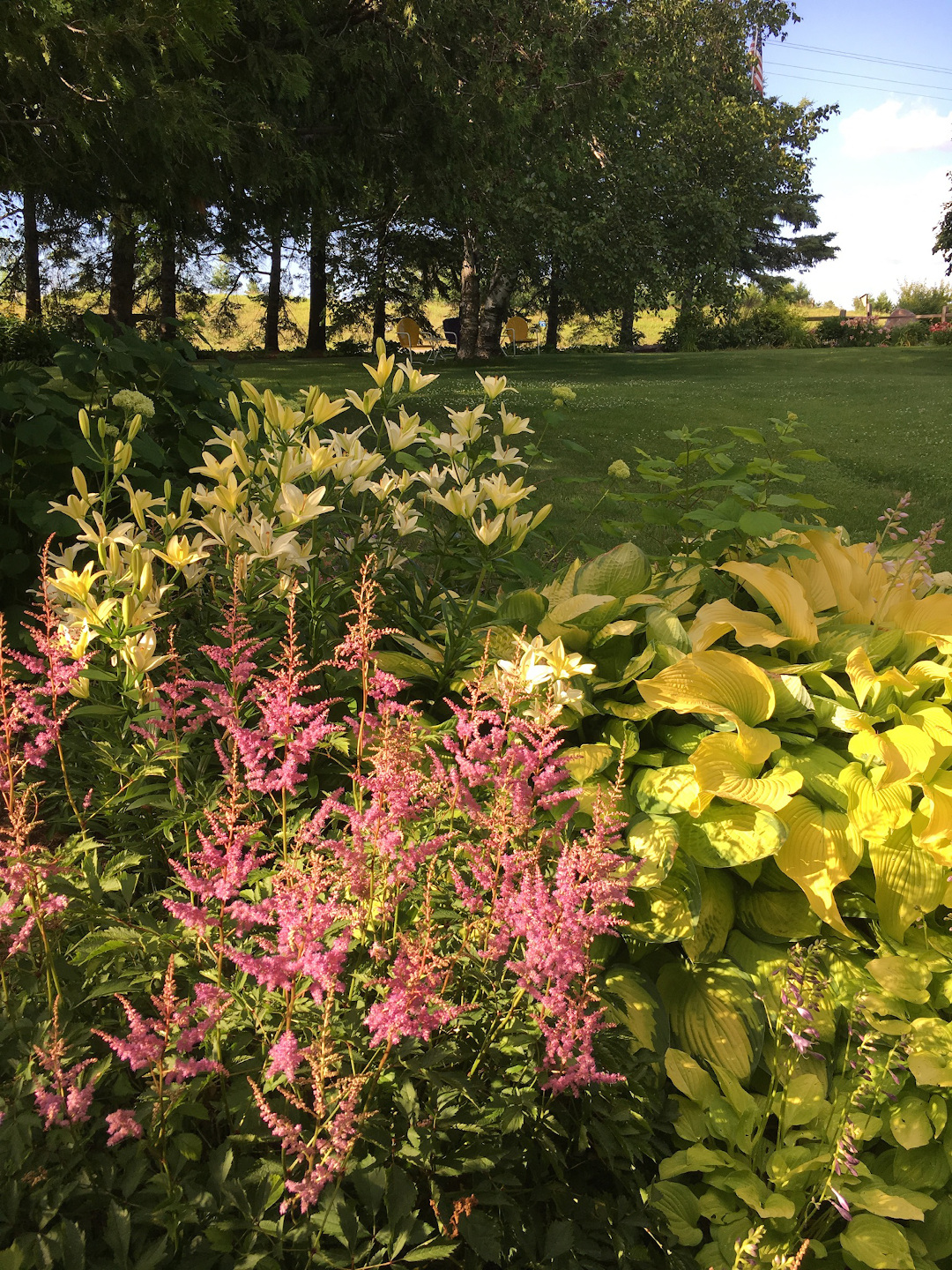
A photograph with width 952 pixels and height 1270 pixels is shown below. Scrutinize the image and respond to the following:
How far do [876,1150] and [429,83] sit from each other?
794 cm

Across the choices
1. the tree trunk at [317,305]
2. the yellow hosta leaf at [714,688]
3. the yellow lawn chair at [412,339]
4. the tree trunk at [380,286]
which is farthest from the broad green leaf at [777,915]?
the tree trunk at [317,305]

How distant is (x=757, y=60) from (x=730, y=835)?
32340 millimetres

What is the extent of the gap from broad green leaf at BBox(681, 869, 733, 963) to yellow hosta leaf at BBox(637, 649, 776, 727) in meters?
0.37

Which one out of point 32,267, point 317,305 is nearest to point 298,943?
point 32,267

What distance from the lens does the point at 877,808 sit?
5.66 feet

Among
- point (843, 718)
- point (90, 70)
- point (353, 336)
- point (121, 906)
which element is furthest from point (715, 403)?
point (353, 336)

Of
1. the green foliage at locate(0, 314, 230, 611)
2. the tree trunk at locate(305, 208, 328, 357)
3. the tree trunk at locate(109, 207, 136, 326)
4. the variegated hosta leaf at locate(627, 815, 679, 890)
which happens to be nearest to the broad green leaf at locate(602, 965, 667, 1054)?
the variegated hosta leaf at locate(627, 815, 679, 890)

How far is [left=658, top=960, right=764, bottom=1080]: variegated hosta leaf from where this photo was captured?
5.54ft

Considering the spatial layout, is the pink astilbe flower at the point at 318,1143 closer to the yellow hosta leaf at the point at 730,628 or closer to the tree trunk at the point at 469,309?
the yellow hosta leaf at the point at 730,628

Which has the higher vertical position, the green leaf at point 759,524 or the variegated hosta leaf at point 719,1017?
the green leaf at point 759,524

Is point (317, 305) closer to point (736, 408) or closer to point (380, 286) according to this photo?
point (380, 286)

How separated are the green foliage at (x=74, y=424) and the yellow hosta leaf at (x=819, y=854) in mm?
2339

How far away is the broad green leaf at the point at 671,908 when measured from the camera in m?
1.71

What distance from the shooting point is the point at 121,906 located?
1.56 metres
